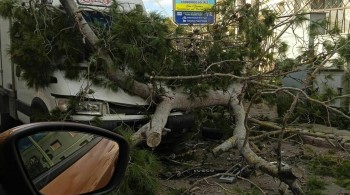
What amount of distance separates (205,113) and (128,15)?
7.56 feet

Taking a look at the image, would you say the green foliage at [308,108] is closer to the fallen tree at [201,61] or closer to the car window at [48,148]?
the fallen tree at [201,61]

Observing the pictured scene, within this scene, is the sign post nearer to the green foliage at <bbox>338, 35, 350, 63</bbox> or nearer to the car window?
the green foliage at <bbox>338, 35, 350, 63</bbox>

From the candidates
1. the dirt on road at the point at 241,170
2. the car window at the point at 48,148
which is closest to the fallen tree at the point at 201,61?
the dirt on road at the point at 241,170

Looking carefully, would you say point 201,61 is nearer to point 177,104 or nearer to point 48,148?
point 177,104

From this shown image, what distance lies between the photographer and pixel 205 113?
6945 millimetres

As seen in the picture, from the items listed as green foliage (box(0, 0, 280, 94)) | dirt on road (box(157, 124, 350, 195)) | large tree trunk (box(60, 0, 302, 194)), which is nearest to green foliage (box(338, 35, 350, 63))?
green foliage (box(0, 0, 280, 94))

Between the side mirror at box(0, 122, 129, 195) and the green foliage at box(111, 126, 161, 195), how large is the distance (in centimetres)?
161

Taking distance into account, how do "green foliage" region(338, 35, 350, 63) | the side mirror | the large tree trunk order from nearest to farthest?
the side mirror → the large tree trunk → "green foliage" region(338, 35, 350, 63)

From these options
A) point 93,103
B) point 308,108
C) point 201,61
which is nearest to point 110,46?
point 93,103

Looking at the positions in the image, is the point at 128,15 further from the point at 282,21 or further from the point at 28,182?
the point at 28,182

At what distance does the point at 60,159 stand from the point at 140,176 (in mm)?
2142

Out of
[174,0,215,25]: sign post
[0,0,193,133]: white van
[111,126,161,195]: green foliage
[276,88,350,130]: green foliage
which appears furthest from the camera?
[174,0,215,25]: sign post

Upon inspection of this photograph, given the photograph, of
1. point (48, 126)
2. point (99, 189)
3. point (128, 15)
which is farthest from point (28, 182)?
point (128, 15)

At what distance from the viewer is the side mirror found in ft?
5.54
